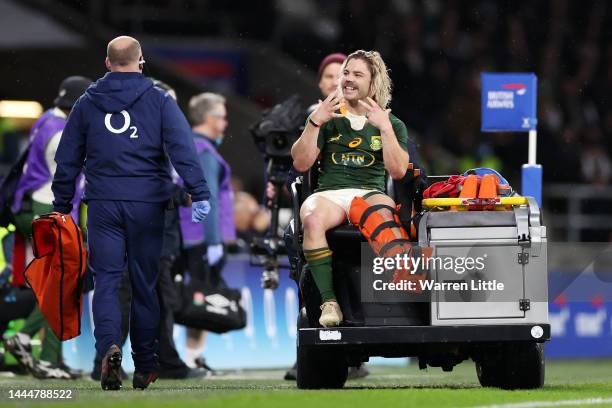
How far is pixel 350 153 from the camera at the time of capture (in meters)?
10.4

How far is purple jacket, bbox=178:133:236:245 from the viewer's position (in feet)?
46.2

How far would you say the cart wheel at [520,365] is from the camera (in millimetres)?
10078

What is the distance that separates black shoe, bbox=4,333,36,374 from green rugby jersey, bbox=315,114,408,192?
3774 mm

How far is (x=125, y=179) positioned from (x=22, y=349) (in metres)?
3.35

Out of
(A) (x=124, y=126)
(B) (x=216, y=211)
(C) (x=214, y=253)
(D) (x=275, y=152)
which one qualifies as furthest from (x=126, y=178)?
(C) (x=214, y=253)

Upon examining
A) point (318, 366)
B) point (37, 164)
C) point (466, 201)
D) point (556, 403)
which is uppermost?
point (37, 164)

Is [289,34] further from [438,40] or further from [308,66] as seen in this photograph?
[438,40]

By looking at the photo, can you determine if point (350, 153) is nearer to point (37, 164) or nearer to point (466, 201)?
point (466, 201)

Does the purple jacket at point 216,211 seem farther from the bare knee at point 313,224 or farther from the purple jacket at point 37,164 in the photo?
the bare knee at point 313,224

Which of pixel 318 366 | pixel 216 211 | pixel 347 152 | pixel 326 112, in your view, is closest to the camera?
pixel 326 112

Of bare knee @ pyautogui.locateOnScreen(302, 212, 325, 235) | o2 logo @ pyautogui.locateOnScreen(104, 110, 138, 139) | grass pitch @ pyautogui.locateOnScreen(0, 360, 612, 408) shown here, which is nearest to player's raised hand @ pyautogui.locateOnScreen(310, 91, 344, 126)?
bare knee @ pyautogui.locateOnScreen(302, 212, 325, 235)

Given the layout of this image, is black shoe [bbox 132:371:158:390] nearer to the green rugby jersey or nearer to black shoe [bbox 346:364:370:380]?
the green rugby jersey

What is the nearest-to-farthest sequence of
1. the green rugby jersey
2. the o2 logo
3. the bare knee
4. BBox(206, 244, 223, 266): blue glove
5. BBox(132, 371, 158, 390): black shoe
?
the bare knee, the green rugby jersey, the o2 logo, BBox(132, 371, 158, 390): black shoe, BBox(206, 244, 223, 266): blue glove

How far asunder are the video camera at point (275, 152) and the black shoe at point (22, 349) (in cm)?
190
